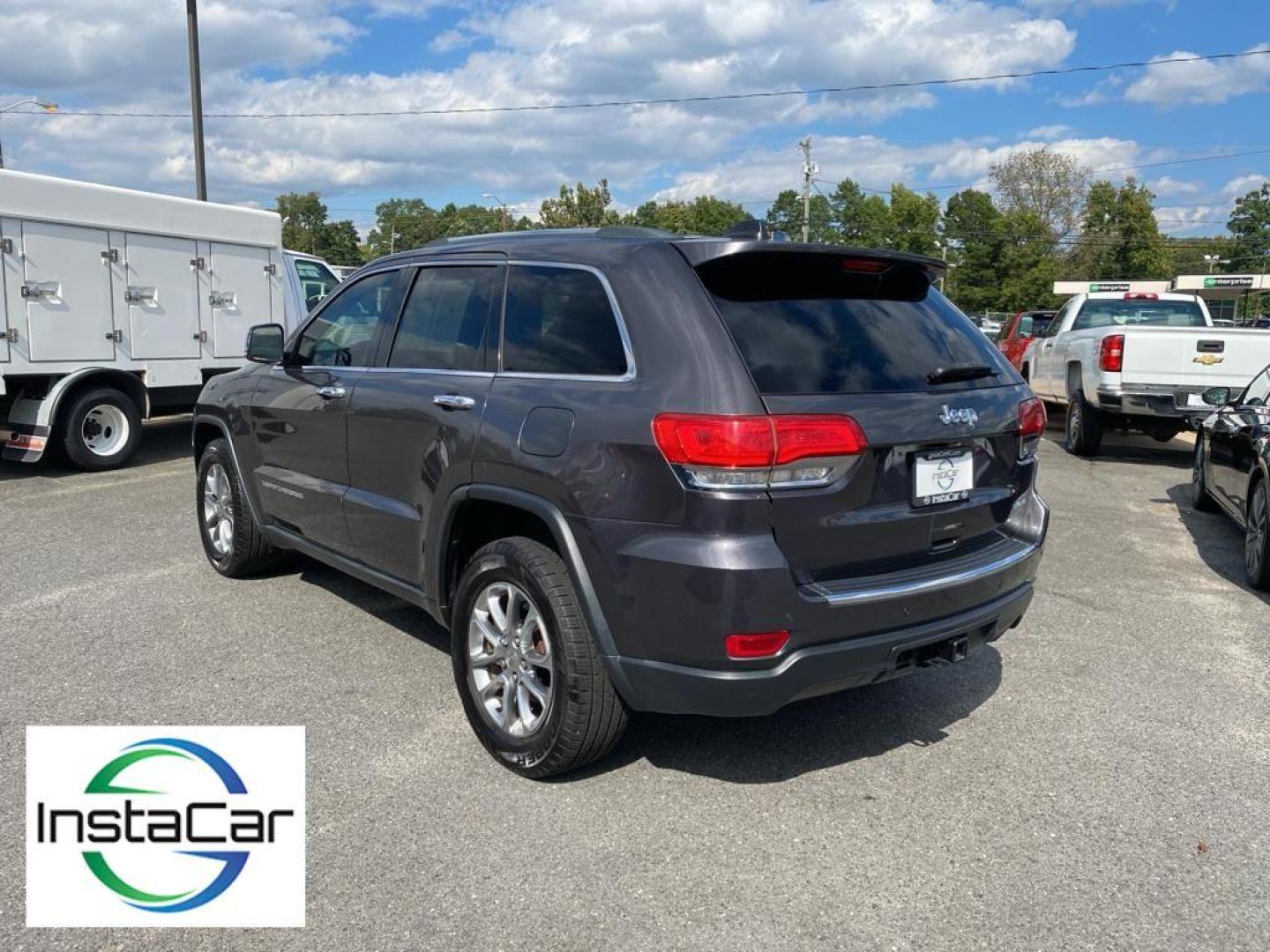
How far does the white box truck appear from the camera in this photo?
9219mm

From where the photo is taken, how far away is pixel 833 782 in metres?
3.56

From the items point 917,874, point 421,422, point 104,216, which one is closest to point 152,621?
point 421,422

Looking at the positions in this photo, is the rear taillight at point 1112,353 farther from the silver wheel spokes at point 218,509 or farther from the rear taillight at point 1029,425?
the silver wheel spokes at point 218,509

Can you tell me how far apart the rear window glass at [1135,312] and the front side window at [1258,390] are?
20.4 ft

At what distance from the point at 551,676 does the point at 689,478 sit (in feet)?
2.91

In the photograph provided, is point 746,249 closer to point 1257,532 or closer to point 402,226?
point 1257,532

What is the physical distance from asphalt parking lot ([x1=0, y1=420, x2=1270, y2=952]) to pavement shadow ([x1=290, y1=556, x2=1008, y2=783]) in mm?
14

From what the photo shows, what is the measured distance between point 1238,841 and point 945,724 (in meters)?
1.09

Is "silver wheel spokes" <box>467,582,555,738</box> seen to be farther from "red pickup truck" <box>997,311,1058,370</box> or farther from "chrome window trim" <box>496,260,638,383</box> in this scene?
"red pickup truck" <box>997,311,1058,370</box>

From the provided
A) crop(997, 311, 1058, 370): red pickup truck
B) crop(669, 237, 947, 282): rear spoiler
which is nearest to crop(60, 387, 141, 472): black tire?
crop(669, 237, 947, 282): rear spoiler

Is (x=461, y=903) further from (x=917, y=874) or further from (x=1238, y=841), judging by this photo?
(x=1238, y=841)

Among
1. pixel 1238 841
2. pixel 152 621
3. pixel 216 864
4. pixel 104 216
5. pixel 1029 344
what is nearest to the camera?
pixel 216 864

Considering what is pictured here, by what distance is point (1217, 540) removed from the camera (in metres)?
7.59

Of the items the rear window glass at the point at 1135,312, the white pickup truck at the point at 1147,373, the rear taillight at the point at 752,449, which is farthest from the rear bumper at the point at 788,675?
the rear window glass at the point at 1135,312
